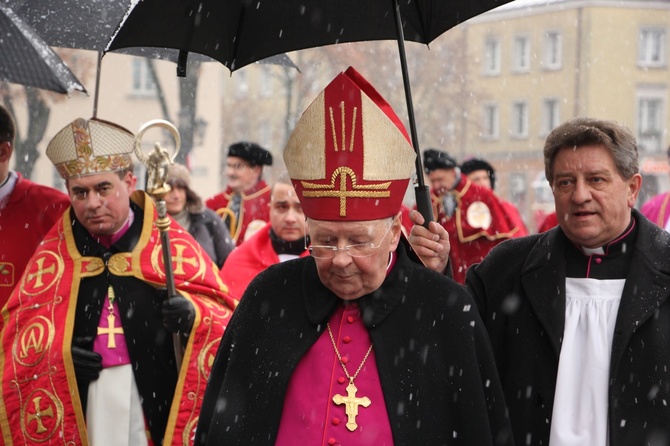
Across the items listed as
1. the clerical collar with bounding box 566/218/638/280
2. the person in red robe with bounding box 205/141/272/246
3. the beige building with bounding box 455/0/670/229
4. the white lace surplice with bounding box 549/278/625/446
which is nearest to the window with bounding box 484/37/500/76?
the beige building with bounding box 455/0/670/229

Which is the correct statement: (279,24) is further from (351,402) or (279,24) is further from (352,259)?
(351,402)

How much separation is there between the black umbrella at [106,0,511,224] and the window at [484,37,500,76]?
1990 inches

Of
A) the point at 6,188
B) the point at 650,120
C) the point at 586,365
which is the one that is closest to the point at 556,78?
the point at 650,120

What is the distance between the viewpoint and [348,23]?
568 cm

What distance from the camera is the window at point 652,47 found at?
53438mm

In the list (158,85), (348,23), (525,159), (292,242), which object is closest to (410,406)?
(348,23)

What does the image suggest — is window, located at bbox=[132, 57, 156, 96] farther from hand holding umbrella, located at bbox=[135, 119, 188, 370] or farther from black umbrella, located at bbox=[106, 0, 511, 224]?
black umbrella, located at bbox=[106, 0, 511, 224]

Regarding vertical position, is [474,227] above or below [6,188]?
below

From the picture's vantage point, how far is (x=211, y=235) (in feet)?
34.2

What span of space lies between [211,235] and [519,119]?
46737mm

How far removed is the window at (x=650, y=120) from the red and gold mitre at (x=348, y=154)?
4736cm

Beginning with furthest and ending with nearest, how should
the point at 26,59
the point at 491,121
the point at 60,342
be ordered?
the point at 491,121 → the point at 26,59 → the point at 60,342

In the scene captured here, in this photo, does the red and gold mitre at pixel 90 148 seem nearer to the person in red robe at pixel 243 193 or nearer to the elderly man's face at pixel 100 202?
the elderly man's face at pixel 100 202

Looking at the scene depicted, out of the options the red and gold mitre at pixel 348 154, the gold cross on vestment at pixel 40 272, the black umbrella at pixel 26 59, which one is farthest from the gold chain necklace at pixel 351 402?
the black umbrella at pixel 26 59
